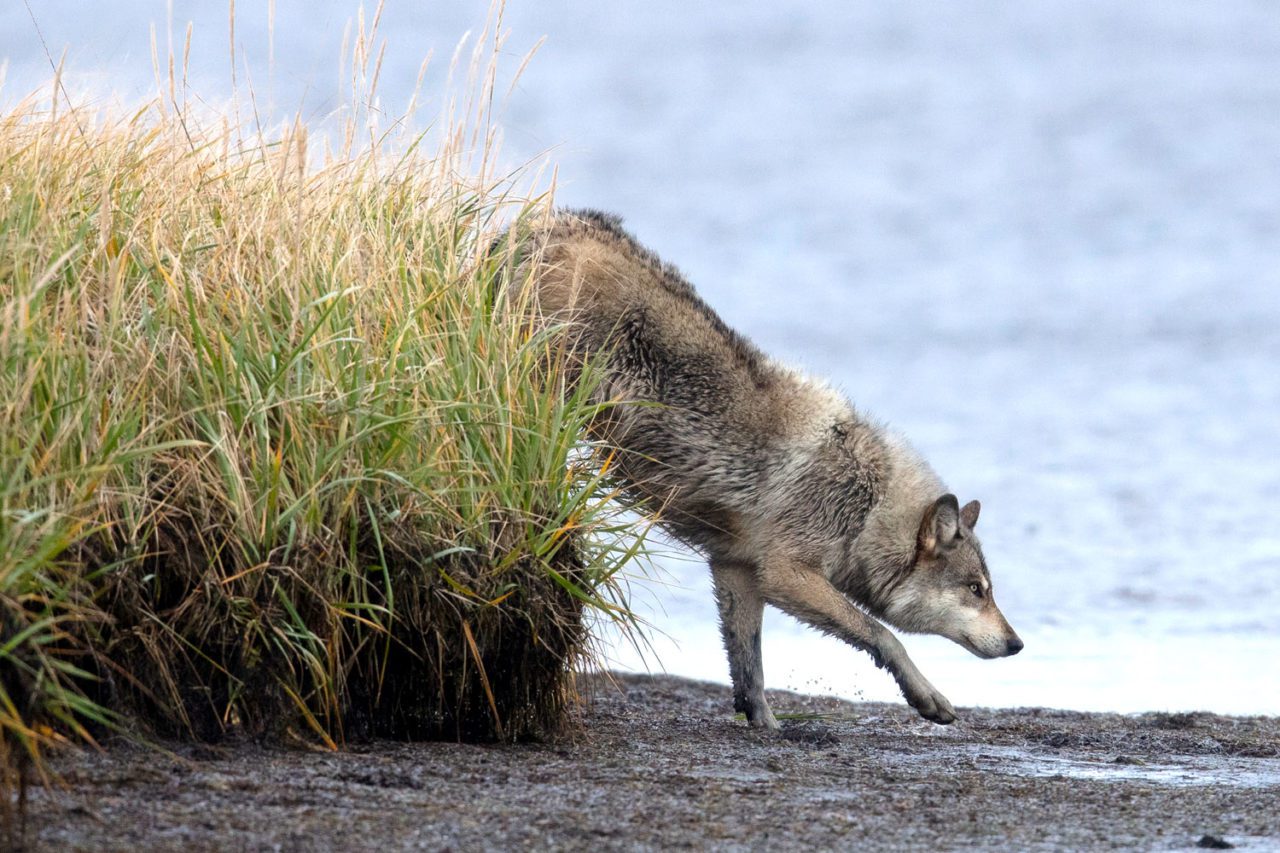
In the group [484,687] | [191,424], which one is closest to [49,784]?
[191,424]

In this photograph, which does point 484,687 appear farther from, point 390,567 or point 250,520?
point 250,520

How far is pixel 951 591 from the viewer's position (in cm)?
727

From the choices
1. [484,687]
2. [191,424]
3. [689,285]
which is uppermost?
[689,285]

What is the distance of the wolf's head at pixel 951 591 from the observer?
7168 millimetres

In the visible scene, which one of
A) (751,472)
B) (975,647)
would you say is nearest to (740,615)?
(751,472)

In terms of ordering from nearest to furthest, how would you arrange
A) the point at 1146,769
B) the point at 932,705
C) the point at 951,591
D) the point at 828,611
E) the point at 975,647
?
the point at 1146,769 < the point at 932,705 < the point at 828,611 < the point at 951,591 < the point at 975,647

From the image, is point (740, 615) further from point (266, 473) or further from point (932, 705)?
point (266, 473)

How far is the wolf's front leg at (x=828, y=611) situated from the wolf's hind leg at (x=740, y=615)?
0.76ft

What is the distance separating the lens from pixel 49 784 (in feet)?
11.6

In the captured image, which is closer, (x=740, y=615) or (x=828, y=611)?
(x=828, y=611)

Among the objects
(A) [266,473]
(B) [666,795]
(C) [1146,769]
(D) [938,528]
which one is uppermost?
(D) [938,528]

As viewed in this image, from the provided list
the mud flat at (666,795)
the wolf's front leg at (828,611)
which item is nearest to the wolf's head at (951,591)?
the wolf's front leg at (828,611)

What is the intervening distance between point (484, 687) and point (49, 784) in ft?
5.45

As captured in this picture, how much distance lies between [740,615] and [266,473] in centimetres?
325
